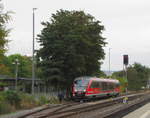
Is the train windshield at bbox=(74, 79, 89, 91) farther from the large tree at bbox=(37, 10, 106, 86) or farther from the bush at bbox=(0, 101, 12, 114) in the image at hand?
the bush at bbox=(0, 101, 12, 114)

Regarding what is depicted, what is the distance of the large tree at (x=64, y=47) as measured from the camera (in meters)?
39.6

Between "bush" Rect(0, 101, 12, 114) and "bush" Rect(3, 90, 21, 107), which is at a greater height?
"bush" Rect(3, 90, 21, 107)

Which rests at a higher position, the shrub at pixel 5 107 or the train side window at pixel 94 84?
the train side window at pixel 94 84

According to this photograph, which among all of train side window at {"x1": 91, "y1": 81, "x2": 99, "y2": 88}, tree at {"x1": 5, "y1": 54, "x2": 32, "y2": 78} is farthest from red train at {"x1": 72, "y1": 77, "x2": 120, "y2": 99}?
tree at {"x1": 5, "y1": 54, "x2": 32, "y2": 78}

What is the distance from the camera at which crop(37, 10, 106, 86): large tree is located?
130ft

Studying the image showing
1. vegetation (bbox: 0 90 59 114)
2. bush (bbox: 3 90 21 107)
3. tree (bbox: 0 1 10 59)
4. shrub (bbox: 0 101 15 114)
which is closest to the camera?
tree (bbox: 0 1 10 59)

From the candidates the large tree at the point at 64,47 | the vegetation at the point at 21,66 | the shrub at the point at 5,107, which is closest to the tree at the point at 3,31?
the shrub at the point at 5,107

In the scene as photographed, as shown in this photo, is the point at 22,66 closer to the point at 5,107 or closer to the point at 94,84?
the point at 94,84

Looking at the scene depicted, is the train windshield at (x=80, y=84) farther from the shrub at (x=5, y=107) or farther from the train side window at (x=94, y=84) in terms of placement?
the shrub at (x=5, y=107)

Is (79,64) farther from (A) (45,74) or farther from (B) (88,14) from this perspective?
(B) (88,14)

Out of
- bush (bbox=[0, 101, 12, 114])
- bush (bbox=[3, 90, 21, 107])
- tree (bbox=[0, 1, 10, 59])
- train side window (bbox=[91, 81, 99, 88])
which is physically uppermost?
tree (bbox=[0, 1, 10, 59])

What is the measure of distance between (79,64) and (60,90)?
5050 millimetres

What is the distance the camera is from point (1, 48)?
17406mm

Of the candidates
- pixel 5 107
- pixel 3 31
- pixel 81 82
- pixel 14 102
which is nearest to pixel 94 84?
pixel 81 82
